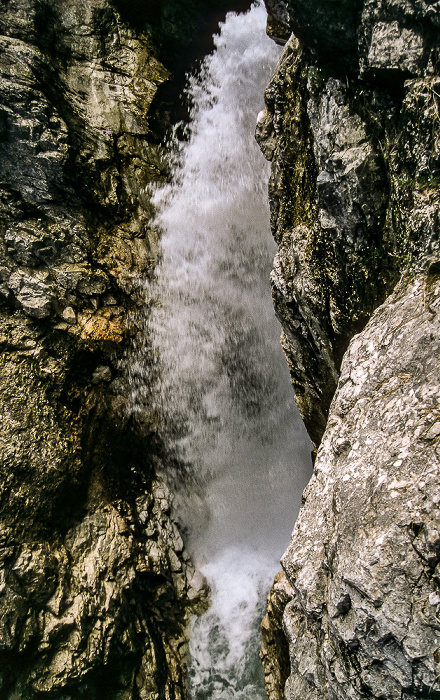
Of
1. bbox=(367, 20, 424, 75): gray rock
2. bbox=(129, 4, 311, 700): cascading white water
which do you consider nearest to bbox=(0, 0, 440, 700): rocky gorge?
bbox=(367, 20, 424, 75): gray rock

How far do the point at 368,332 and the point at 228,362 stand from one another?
359 centimetres

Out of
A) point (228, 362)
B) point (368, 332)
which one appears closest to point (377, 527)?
point (368, 332)

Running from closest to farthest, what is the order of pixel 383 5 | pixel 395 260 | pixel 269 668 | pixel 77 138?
pixel 383 5, pixel 395 260, pixel 269 668, pixel 77 138

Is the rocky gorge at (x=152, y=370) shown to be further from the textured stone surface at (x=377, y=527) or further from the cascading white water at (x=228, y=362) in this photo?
the cascading white water at (x=228, y=362)

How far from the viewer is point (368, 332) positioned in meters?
2.97

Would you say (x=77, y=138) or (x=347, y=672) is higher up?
(x=77, y=138)

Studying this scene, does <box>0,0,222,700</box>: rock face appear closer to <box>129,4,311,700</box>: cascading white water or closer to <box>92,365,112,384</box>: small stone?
<box>92,365,112,384</box>: small stone

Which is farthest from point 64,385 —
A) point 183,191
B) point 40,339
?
point 183,191

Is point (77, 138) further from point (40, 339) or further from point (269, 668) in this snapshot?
point (269, 668)

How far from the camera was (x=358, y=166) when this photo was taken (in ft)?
10.2

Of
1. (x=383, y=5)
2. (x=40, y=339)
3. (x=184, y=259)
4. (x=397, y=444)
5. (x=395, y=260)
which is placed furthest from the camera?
(x=184, y=259)

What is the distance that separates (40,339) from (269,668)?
4.72 m

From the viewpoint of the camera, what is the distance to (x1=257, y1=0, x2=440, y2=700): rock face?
6.95 ft

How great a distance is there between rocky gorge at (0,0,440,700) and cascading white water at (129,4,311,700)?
44 centimetres
